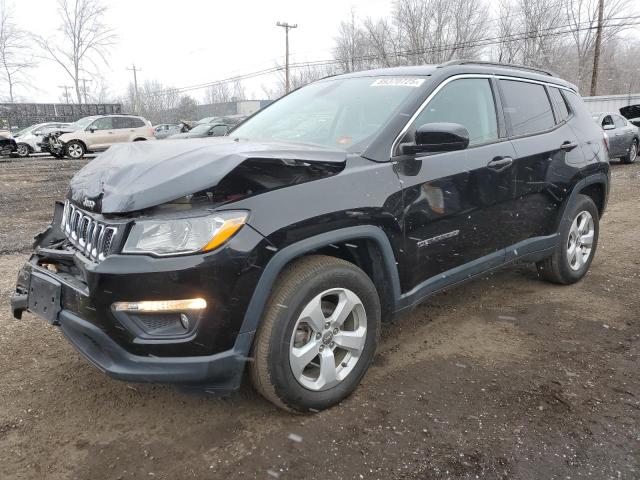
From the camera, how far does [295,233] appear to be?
232 centimetres

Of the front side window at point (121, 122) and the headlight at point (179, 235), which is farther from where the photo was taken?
the front side window at point (121, 122)

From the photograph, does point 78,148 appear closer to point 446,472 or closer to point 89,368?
point 89,368

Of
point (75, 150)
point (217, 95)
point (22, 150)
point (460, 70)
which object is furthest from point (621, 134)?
point (217, 95)

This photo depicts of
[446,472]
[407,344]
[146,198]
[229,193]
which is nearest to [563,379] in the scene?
[407,344]

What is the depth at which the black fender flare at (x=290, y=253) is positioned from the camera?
223 cm

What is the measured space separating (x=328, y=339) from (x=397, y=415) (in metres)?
0.54

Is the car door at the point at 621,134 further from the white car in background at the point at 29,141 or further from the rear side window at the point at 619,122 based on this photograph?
the white car in background at the point at 29,141

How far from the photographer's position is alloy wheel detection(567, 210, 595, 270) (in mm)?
4375

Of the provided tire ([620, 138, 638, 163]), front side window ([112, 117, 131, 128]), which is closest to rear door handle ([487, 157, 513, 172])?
tire ([620, 138, 638, 163])

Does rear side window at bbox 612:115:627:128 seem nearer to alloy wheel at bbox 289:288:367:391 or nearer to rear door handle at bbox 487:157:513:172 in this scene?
rear door handle at bbox 487:157:513:172

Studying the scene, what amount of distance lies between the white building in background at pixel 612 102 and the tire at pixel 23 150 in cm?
2631

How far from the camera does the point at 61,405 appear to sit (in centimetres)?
271

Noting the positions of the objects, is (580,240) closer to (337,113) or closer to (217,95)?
(337,113)

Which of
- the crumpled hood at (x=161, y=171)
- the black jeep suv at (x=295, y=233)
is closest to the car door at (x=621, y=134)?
the black jeep suv at (x=295, y=233)
